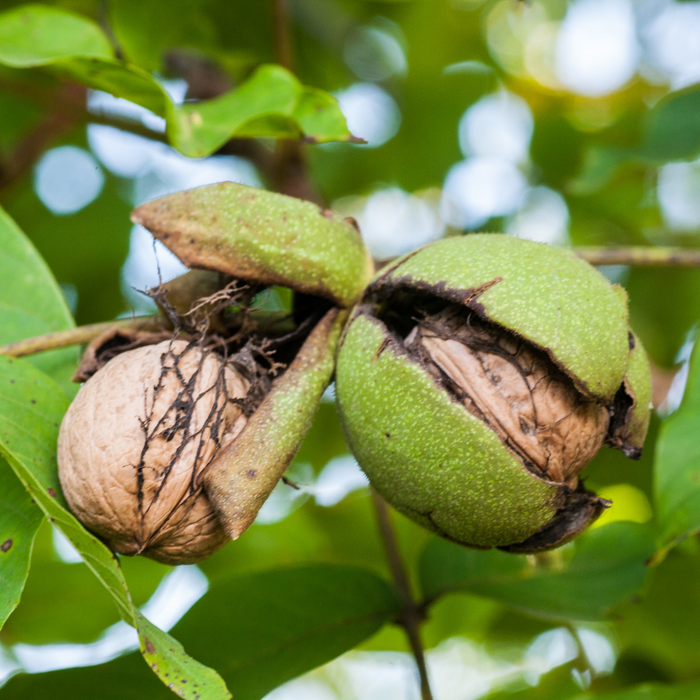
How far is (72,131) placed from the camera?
4172 millimetres

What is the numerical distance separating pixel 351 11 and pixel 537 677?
150 inches

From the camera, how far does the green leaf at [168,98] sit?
2.14 metres

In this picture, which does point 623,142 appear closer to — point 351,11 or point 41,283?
point 351,11

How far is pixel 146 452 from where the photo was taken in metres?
1.74

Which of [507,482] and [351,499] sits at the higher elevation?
[507,482]

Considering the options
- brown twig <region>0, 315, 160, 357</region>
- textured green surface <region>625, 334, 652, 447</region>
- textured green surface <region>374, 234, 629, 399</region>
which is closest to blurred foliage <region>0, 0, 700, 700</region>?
brown twig <region>0, 315, 160, 357</region>

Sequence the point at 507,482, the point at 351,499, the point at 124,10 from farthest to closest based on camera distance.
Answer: the point at 351,499 < the point at 124,10 < the point at 507,482

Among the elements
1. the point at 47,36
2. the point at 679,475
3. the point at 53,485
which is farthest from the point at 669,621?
the point at 47,36

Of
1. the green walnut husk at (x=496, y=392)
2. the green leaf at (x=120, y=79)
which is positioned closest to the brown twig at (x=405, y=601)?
the green walnut husk at (x=496, y=392)

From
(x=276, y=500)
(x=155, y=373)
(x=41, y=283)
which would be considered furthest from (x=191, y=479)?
(x=276, y=500)

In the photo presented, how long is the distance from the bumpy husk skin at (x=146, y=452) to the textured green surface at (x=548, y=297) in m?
0.61

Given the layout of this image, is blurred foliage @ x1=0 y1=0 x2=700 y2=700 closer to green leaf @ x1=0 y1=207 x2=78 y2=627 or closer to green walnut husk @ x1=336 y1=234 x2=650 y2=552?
green leaf @ x1=0 y1=207 x2=78 y2=627

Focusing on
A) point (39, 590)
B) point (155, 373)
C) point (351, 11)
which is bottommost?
point (39, 590)

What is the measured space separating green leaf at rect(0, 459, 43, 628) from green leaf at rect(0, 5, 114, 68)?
1291 millimetres
